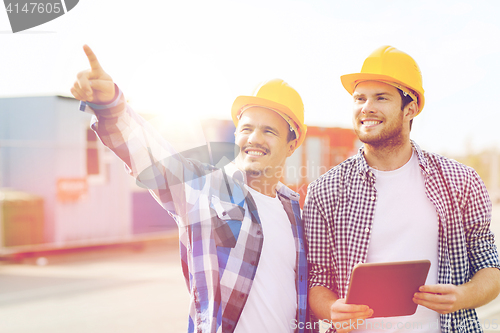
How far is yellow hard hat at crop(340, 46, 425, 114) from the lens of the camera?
2.26 metres

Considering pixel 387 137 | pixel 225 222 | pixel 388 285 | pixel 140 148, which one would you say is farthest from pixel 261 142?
pixel 388 285

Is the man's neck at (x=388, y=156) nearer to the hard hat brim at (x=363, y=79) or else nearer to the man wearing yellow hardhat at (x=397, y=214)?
the man wearing yellow hardhat at (x=397, y=214)

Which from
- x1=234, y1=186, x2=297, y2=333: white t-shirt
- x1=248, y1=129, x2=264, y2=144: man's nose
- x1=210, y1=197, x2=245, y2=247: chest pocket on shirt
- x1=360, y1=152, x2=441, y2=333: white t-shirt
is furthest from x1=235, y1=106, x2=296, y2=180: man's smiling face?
x1=360, y1=152, x2=441, y2=333: white t-shirt

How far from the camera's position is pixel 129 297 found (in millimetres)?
6246

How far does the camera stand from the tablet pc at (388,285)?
1.80m

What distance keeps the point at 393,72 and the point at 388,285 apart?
1.11 metres

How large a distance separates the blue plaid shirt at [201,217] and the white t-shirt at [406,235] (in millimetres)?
428

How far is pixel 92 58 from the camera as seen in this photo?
154cm

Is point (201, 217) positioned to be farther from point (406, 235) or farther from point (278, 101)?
point (406, 235)

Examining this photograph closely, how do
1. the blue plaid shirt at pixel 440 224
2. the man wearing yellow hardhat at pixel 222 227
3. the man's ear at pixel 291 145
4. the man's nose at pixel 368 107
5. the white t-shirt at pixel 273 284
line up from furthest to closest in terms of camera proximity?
the man's ear at pixel 291 145
the man's nose at pixel 368 107
the blue plaid shirt at pixel 440 224
the white t-shirt at pixel 273 284
the man wearing yellow hardhat at pixel 222 227

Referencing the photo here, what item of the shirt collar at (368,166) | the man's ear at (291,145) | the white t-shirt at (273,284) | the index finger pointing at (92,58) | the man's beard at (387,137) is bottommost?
the white t-shirt at (273,284)

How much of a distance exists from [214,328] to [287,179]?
9.71 m

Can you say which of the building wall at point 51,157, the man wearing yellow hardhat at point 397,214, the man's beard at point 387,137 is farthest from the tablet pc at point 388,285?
the building wall at point 51,157

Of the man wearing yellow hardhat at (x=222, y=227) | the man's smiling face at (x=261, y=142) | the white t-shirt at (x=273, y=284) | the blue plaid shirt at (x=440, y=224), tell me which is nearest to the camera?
the man wearing yellow hardhat at (x=222, y=227)
